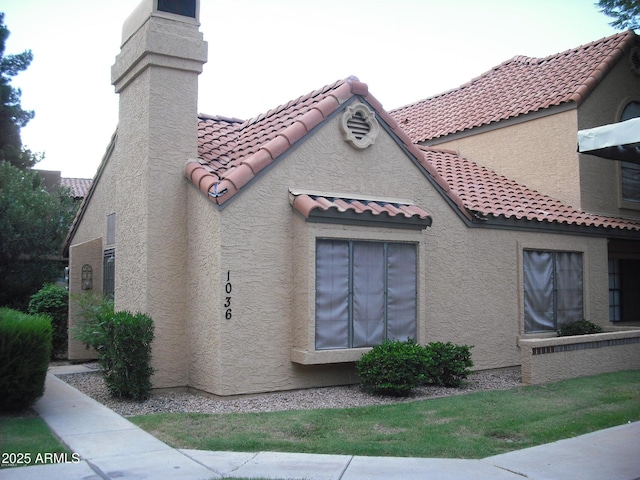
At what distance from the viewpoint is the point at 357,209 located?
10.4 metres

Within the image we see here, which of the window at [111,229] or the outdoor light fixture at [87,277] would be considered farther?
the outdoor light fixture at [87,277]

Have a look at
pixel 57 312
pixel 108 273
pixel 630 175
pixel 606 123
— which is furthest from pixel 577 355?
pixel 57 312

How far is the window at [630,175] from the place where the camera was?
54.1 ft

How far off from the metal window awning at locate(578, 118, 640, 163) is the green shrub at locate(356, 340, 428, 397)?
3.87m

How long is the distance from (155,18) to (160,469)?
24.6 feet

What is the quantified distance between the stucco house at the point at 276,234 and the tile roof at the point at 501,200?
64cm

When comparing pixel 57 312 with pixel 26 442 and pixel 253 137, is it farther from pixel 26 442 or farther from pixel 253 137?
pixel 26 442

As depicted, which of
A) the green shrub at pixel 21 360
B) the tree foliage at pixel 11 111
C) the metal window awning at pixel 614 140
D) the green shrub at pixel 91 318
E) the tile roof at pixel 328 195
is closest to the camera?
the metal window awning at pixel 614 140

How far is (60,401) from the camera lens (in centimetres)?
948

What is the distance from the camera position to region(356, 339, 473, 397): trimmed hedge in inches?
382

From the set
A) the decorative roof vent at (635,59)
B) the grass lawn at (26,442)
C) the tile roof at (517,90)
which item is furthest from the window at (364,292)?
the decorative roof vent at (635,59)

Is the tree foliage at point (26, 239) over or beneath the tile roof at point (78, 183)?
beneath

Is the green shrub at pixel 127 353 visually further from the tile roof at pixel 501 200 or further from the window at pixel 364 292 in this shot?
the tile roof at pixel 501 200

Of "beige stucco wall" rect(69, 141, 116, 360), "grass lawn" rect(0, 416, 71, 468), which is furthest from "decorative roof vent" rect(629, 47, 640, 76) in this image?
"grass lawn" rect(0, 416, 71, 468)
